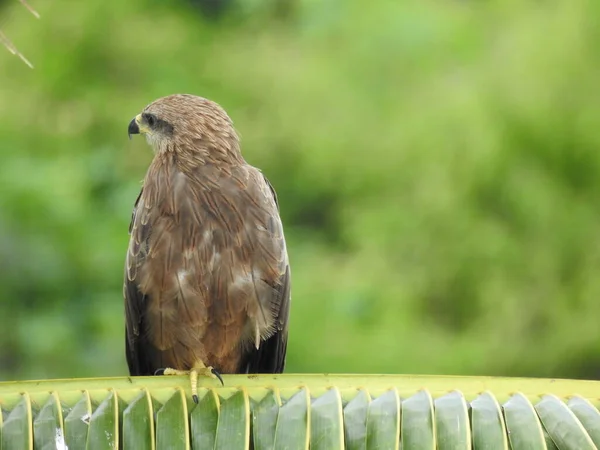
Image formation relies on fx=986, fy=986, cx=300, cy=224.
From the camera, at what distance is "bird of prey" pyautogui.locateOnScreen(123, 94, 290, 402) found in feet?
13.8

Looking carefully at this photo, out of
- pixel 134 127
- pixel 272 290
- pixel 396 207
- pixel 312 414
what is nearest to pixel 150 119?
pixel 134 127

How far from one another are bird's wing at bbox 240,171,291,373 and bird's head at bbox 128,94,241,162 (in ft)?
0.74

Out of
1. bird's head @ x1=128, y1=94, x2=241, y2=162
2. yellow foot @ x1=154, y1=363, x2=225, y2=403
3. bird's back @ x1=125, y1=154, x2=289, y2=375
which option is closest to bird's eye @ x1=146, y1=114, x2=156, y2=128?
bird's head @ x1=128, y1=94, x2=241, y2=162

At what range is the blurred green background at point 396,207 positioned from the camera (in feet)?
28.7

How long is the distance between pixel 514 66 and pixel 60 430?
706 centimetres

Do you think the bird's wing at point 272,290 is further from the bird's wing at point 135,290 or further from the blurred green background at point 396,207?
the blurred green background at point 396,207

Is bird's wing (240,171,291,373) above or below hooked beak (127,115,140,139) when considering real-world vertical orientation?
below

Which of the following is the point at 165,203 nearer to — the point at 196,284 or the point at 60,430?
the point at 196,284

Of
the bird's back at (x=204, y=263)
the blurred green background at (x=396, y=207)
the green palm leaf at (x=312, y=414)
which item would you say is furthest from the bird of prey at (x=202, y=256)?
the blurred green background at (x=396, y=207)

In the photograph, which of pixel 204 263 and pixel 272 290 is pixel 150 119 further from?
pixel 272 290

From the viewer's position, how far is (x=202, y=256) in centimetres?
417

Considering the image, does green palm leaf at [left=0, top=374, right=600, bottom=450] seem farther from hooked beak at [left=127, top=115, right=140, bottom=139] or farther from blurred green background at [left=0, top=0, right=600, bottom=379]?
blurred green background at [left=0, top=0, right=600, bottom=379]

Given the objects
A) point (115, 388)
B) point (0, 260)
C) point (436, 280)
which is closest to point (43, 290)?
point (0, 260)

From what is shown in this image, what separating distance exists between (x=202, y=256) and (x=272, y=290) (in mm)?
380
